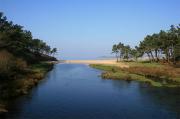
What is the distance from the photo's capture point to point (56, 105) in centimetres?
4344

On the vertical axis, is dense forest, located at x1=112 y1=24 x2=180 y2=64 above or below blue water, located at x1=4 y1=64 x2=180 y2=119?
above

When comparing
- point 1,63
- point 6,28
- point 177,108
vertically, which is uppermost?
point 6,28

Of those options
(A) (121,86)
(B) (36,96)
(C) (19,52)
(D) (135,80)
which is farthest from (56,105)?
(C) (19,52)

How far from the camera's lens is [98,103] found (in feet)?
151

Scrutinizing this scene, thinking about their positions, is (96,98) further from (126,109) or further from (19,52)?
(19,52)

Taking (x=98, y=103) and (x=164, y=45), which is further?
(x=164, y=45)

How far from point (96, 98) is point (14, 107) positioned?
46.8 ft

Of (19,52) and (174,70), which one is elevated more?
(19,52)

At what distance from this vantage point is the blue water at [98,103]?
37.9 m

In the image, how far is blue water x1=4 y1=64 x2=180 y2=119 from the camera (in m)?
37.9

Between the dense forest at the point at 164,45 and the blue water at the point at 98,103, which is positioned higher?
the dense forest at the point at 164,45

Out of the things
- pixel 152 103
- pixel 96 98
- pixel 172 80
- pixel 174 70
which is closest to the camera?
pixel 152 103

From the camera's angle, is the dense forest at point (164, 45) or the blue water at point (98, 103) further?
the dense forest at point (164, 45)

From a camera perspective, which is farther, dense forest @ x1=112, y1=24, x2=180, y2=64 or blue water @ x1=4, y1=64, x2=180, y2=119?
dense forest @ x1=112, y1=24, x2=180, y2=64
